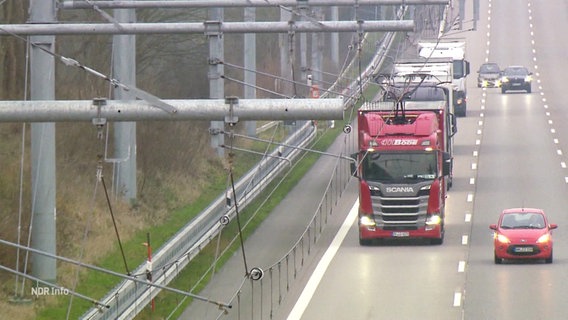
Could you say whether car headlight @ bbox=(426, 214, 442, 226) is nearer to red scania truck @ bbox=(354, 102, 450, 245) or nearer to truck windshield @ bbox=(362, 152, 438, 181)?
red scania truck @ bbox=(354, 102, 450, 245)

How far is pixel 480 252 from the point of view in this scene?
40.1 metres

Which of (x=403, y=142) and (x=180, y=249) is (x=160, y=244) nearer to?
(x=180, y=249)

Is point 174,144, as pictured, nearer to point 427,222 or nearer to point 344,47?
point 427,222

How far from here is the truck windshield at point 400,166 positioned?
4025cm

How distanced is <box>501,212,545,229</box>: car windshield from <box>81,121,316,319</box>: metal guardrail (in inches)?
204

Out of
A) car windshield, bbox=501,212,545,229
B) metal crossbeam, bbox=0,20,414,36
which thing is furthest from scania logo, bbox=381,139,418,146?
metal crossbeam, bbox=0,20,414,36

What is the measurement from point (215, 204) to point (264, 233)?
9.63 ft

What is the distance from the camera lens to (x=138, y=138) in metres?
46.5

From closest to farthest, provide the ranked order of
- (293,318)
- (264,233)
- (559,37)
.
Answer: (293,318) → (264,233) → (559,37)

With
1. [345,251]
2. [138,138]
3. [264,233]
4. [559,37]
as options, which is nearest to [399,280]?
[345,251]

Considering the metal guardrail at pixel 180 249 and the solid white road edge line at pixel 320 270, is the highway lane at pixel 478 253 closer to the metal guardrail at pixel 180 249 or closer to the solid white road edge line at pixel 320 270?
the solid white road edge line at pixel 320 270

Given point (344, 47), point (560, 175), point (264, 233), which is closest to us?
point (264, 233)

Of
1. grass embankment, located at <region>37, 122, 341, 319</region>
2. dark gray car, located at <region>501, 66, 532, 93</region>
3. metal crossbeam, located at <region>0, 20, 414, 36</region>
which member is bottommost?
grass embankment, located at <region>37, 122, 341, 319</region>

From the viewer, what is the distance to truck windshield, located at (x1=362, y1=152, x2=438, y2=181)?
40.2m
